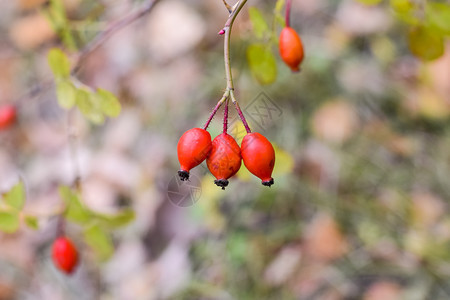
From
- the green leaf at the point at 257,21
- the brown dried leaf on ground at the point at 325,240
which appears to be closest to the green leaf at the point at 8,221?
the green leaf at the point at 257,21

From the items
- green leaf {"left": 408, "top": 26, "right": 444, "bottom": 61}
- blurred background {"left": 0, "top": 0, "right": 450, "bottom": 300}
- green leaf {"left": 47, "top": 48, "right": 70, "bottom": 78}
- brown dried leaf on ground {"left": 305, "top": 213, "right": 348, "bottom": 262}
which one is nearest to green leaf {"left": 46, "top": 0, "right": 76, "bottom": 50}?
green leaf {"left": 47, "top": 48, "right": 70, "bottom": 78}

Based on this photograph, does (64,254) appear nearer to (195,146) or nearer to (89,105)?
(89,105)

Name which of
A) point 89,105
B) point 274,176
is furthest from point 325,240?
point 89,105

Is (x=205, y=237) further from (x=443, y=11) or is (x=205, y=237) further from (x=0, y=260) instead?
(x=443, y=11)

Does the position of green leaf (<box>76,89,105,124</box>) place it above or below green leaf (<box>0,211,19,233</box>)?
above

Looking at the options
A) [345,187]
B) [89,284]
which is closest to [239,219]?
[345,187]

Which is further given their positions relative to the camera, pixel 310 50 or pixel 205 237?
pixel 310 50

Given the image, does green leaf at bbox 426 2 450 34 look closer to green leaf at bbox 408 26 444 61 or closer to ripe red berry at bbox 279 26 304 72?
green leaf at bbox 408 26 444 61
